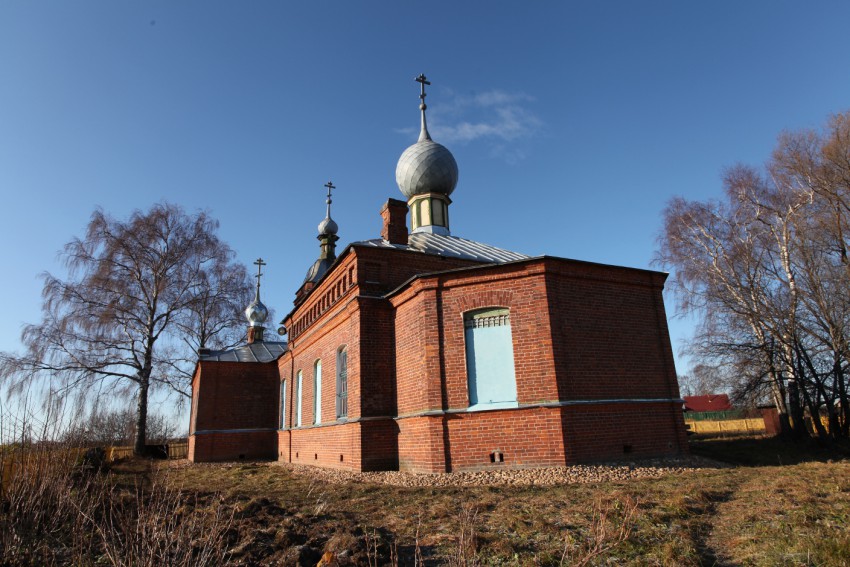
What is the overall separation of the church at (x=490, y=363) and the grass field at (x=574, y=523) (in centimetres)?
192

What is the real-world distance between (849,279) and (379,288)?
13696 millimetres

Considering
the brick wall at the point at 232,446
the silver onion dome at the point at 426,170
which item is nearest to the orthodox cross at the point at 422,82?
the silver onion dome at the point at 426,170

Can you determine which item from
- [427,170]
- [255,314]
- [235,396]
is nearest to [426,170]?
[427,170]

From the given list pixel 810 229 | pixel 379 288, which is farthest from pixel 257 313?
pixel 810 229

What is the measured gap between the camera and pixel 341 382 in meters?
14.9

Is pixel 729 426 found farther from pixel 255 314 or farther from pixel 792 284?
pixel 255 314

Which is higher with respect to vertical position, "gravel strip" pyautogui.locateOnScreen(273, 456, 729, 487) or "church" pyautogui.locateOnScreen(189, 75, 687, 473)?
"church" pyautogui.locateOnScreen(189, 75, 687, 473)

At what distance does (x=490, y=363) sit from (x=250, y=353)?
16.9 metres

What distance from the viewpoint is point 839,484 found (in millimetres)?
7496

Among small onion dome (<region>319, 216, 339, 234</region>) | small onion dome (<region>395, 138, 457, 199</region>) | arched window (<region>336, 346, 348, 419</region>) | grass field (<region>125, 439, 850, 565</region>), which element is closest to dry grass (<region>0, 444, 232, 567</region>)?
grass field (<region>125, 439, 850, 565</region>)

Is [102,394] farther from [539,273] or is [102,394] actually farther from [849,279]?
[849,279]

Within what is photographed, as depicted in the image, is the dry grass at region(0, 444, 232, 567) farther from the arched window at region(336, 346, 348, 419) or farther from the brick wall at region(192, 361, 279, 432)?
the brick wall at region(192, 361, 279, 432)

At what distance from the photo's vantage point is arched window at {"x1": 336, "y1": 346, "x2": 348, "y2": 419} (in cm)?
1448

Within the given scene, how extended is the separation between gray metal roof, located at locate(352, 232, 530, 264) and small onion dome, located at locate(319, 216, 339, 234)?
32.8ft
